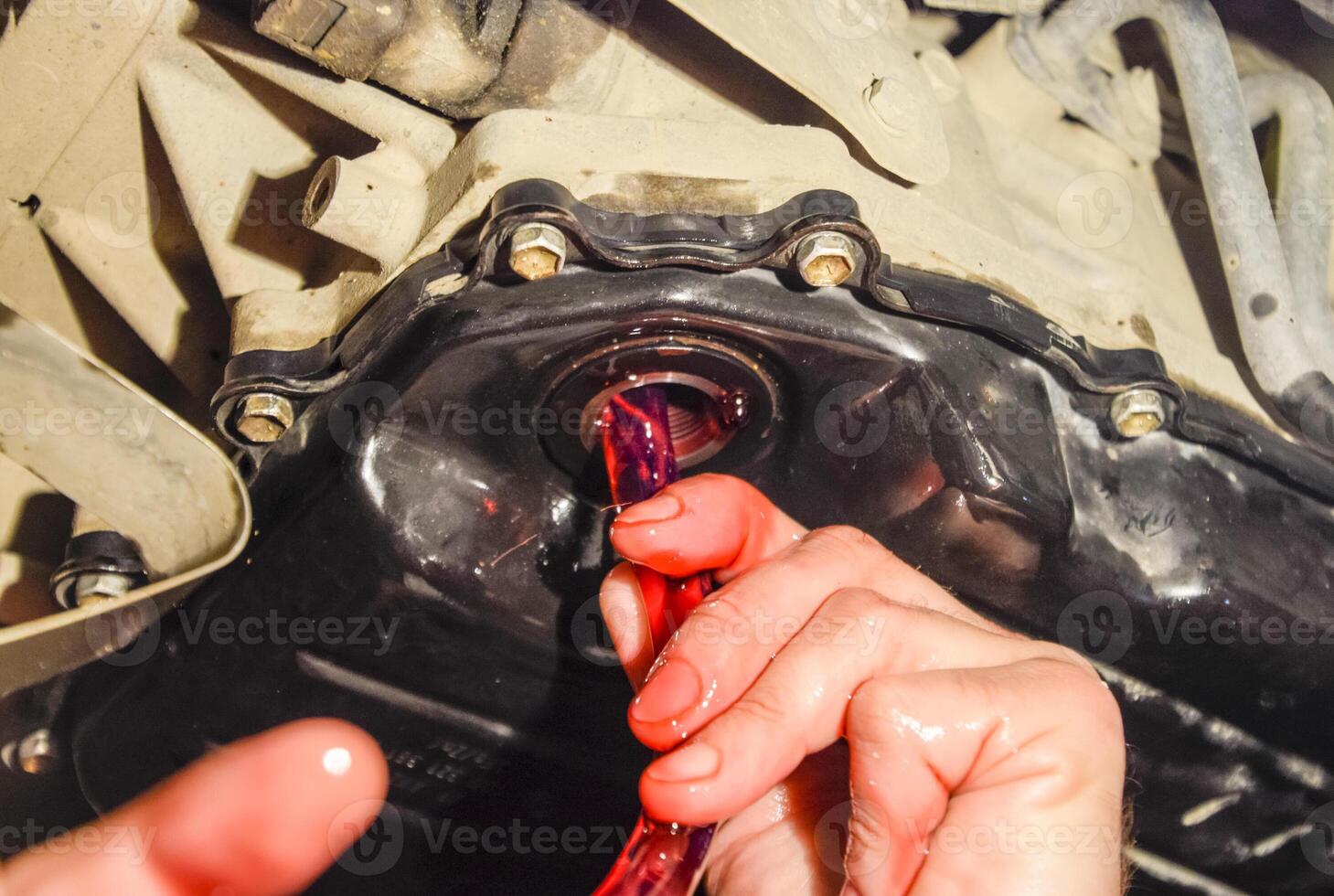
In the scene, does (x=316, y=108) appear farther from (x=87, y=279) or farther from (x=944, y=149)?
(x=944, y=149)

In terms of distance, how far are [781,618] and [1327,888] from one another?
1.04m

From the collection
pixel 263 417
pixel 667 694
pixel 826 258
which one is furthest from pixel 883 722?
pixel 263 417

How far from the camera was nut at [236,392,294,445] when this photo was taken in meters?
0.93

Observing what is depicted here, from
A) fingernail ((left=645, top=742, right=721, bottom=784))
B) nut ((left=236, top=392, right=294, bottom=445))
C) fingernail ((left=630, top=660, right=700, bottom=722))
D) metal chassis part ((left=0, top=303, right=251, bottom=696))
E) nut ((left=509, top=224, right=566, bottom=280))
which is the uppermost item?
nut ((left=509, top=224, right=566, bottom=280))

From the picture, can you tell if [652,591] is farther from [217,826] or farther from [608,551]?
[217,826]

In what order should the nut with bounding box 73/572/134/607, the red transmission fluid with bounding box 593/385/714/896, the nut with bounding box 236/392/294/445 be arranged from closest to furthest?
the red transmission fluid with bounding box 593/385/714/896 → the nut with bounding box 236/392/294/445 → the nut with bounding box 73/572/134/607

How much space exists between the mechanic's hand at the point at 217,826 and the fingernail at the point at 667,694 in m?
0.52

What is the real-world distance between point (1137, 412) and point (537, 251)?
584 millimetres

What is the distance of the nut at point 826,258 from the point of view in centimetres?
85

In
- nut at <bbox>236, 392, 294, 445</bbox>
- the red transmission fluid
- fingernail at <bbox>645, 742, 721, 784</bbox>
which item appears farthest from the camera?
nut at <bbox>236, 392, 294, 445</bbox>

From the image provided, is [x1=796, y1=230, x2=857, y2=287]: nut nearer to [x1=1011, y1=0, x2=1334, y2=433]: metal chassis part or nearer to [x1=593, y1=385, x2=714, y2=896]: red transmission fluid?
[x1=593, y1=385, x2=714, y2=896]: red transmission fluid

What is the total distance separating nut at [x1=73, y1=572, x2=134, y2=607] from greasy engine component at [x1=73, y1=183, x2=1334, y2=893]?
70mm

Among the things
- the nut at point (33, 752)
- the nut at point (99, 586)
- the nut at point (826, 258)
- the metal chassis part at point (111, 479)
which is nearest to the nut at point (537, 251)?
the nut at point (826, 258)

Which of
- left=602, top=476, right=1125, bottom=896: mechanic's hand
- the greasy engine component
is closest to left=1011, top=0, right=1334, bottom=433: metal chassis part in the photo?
the greasy engine component
